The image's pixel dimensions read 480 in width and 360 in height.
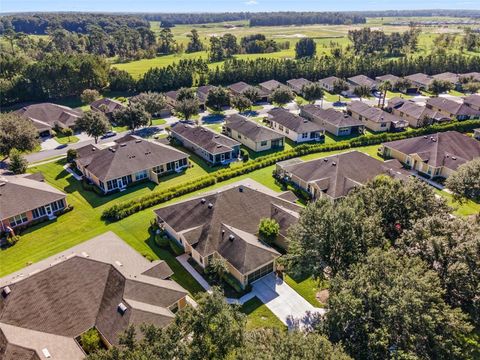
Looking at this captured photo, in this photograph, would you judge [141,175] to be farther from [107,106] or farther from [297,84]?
[297,84]

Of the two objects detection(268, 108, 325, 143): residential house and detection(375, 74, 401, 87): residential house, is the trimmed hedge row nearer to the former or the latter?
detection(268, 108, 325, 143): residential house

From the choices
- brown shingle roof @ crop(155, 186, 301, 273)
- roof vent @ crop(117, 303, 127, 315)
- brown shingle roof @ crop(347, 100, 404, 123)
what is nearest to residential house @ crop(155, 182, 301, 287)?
brown shingle roof @ crop(155, 186, 301, 273)

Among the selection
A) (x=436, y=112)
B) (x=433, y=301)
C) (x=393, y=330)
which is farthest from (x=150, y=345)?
(x=436, y=112)

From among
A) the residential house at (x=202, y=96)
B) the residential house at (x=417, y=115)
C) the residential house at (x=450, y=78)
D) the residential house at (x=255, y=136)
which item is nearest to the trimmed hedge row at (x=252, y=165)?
the residential house at (x=417, y=115)

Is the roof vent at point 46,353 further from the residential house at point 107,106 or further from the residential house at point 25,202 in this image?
the residential house at point 107,106

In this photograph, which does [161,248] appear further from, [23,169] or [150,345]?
[23,169]
